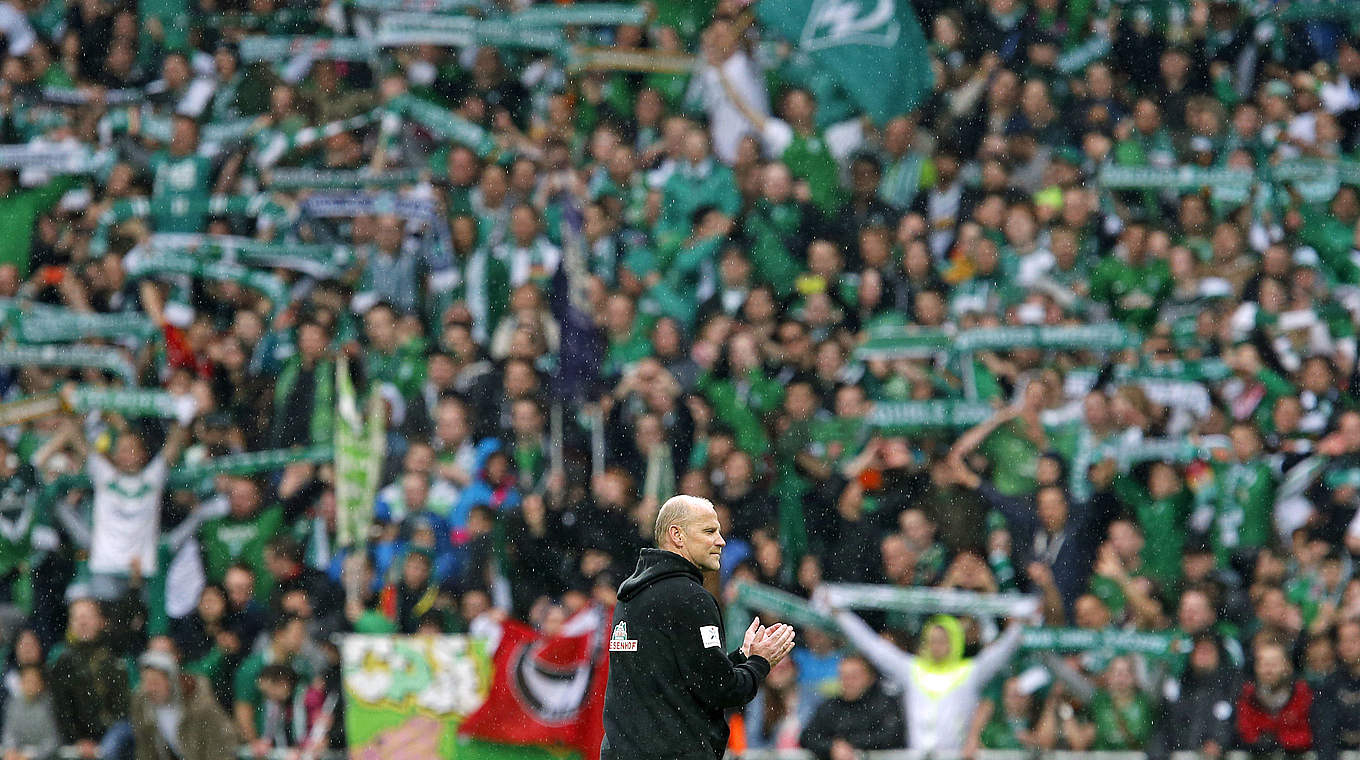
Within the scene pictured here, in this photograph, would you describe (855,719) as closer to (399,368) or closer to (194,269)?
(399,368)

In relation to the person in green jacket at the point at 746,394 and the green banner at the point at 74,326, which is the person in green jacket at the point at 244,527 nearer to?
the green banner at the point at 74,326

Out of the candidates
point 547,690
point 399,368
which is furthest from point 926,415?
point 399,368

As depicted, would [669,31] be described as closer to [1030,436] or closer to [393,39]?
[393,39]

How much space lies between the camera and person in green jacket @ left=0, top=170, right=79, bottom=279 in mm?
13766

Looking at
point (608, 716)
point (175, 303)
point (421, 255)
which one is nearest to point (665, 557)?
point (608, 716)

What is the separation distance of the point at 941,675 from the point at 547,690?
2270 millimetres

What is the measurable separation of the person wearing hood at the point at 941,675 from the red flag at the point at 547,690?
5.32 feet

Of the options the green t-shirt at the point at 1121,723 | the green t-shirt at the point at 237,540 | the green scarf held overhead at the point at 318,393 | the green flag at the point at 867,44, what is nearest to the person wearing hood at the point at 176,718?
the green t-shirt at the point at 237,540

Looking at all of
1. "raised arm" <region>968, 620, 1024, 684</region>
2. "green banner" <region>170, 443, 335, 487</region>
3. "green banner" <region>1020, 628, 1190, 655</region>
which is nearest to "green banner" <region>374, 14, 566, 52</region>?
"green banner" <region>170, 443, 335, 487</region>

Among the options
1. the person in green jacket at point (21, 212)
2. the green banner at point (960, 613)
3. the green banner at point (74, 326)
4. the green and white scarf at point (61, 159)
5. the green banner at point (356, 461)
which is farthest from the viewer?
the green and white scarf at point (61, 159)

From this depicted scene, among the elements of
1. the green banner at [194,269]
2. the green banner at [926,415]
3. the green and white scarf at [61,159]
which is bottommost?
the green banner at [926,415]

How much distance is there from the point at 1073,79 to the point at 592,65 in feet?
10.9

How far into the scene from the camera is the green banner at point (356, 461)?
1222 centimetres

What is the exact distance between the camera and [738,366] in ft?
38.6
